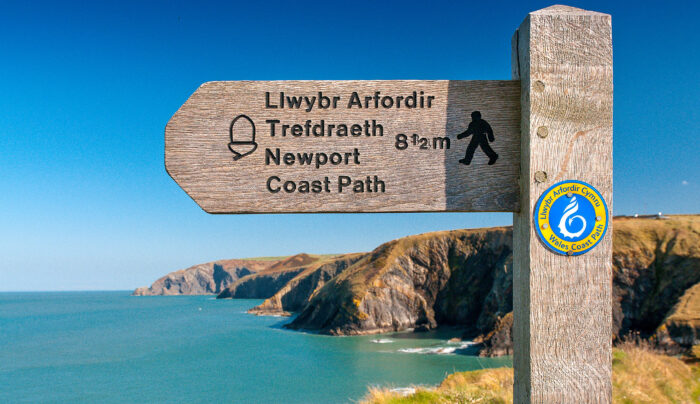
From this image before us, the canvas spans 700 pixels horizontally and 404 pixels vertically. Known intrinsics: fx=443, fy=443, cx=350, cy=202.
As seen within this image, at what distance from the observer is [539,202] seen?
1872 millimetres

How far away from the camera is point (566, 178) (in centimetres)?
188

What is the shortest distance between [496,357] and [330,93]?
46669 millimetres

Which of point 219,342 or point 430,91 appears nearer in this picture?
point 430,91

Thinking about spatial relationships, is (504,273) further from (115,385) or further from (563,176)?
(563,176)

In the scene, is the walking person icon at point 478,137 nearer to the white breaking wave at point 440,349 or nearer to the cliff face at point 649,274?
the cliff face at point 649,274

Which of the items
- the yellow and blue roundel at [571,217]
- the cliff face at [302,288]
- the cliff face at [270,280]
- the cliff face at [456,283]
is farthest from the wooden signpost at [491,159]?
the cliff face at [270,280]

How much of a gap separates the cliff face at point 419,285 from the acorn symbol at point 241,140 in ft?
203

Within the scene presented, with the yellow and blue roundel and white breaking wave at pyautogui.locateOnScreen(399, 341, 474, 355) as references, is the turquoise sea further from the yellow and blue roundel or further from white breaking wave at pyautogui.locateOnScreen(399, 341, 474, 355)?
the yellow and blue roundel

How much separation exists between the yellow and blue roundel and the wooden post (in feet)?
0.10

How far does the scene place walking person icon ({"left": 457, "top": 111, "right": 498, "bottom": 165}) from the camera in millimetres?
2021

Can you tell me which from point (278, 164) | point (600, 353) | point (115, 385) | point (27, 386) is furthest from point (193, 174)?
point (27, 386)

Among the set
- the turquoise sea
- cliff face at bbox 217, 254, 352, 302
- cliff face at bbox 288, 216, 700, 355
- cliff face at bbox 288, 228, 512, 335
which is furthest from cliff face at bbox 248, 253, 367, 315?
cliff face at bbox 288, 228, 512, 335

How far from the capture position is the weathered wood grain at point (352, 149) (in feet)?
6.61

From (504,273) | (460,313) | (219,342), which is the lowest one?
(219,342)
